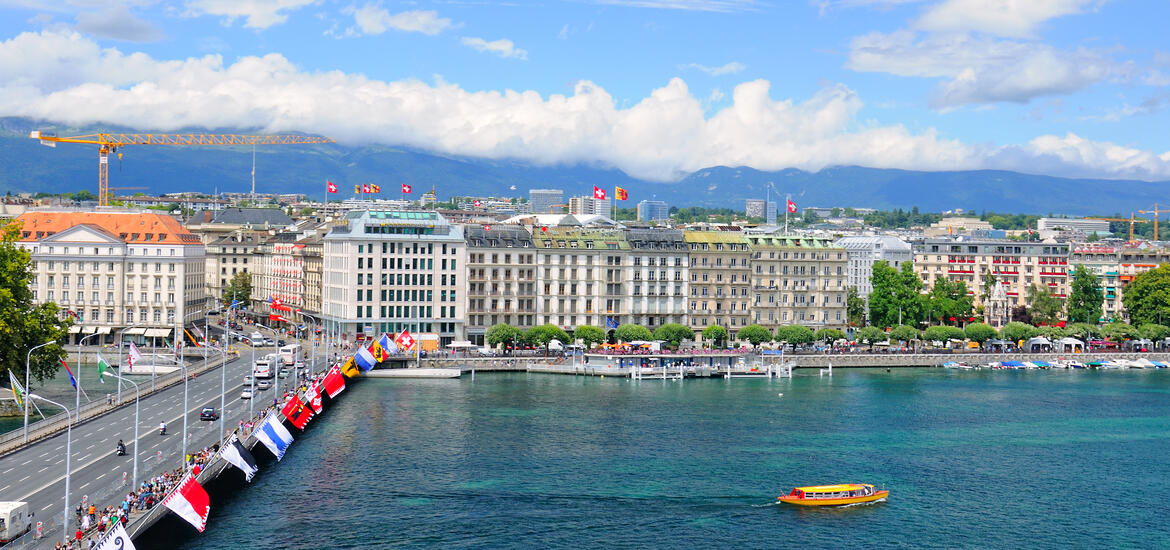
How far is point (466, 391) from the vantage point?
114m

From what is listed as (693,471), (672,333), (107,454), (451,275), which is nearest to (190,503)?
(107,454)

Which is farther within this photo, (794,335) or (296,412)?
(794,335)

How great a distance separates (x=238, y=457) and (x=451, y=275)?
249 feet

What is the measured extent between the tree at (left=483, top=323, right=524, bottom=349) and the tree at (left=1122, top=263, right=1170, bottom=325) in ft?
281

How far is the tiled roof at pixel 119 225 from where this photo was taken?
13925 cm

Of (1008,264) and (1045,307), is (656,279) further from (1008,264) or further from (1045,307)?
(1008,264)

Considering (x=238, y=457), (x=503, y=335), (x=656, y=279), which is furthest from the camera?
(x=656, y=279)

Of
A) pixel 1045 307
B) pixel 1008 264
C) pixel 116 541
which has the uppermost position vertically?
pixel 1008 264

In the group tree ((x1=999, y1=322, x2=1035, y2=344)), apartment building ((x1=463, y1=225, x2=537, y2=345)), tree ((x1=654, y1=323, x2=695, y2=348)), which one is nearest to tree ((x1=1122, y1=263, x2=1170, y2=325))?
tree ((x1=999, y1=322, x2=1035, y2=344))

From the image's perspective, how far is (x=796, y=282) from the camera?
6211 inches

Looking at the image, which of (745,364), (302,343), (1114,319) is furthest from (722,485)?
(1114,319)

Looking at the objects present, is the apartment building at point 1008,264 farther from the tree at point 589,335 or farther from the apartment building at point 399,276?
the apartment building at point 399,276

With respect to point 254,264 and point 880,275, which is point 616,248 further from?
point 254,264

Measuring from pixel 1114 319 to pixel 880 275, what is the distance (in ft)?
110
